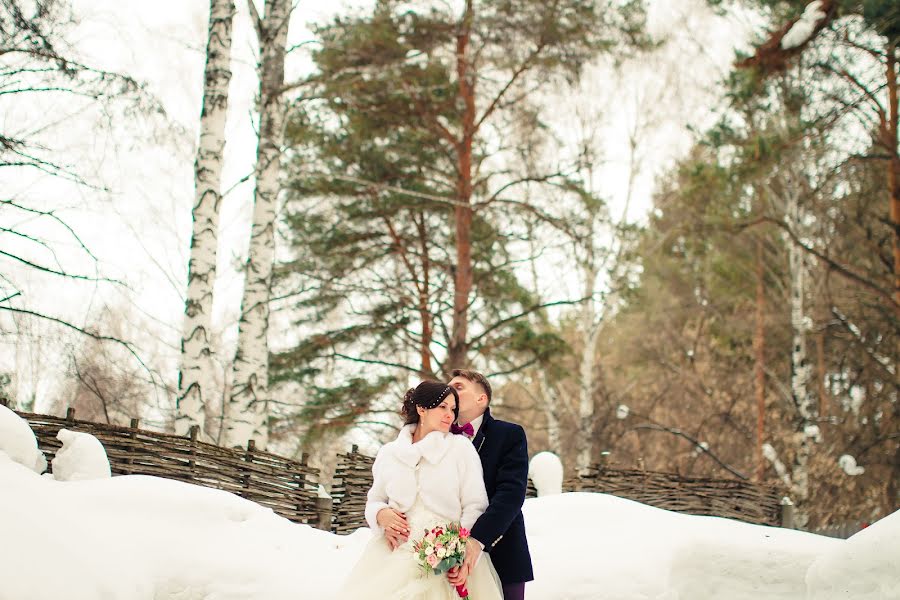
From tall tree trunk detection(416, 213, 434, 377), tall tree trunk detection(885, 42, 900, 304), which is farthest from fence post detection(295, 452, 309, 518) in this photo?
tall tree trunk detection(885, 42, 900, 304)

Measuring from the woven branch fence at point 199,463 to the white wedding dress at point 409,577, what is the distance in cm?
331

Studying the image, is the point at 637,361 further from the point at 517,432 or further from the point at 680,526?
the point at 517,432

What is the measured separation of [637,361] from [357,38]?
40.9 feet

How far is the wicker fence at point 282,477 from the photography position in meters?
6.13

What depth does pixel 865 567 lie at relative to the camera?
4.76 metres

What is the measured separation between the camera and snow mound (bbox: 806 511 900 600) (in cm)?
466

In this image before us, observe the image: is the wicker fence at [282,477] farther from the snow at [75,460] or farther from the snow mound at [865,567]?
the snow mound at [865,567]

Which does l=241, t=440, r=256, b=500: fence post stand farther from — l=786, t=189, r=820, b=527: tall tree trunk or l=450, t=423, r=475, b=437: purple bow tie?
l=786, t=189, r=820, b=527: tall tree trunk

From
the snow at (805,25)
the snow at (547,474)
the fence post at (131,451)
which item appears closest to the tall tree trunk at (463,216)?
the snow at (547,474)

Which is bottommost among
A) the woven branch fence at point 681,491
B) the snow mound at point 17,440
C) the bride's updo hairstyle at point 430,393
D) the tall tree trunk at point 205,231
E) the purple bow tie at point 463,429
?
the woven branch fence at point 681,491

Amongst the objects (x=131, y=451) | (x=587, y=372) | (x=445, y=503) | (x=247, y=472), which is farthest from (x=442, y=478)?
(x=587, y=372)

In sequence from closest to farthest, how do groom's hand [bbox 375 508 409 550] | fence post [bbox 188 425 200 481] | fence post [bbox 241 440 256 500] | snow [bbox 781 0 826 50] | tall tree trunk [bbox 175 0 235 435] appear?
groom's hand [bbox 375 508 409 550] → fence post [bbox 188 425 200 481] → fence post [bbox 241 440 256 500] → tall tree trunk [bbox 175 0 235 435] → snow [bbox 781 0 826 50]

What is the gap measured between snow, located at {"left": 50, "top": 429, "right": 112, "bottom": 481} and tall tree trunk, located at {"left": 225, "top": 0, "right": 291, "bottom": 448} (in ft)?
8.05

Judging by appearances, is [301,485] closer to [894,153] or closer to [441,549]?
[441,549]
